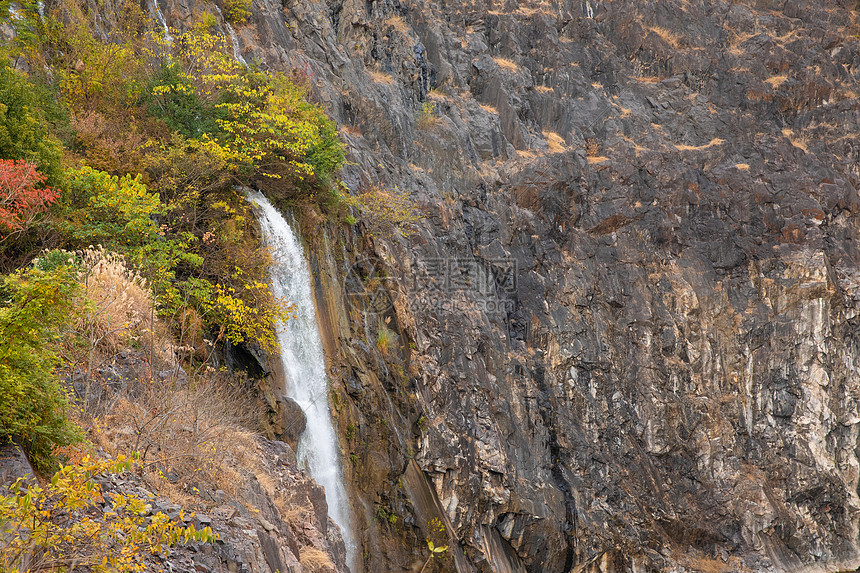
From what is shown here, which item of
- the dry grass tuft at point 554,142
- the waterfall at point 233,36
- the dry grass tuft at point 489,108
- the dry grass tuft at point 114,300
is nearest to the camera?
the dry grass tuft at point 114,300

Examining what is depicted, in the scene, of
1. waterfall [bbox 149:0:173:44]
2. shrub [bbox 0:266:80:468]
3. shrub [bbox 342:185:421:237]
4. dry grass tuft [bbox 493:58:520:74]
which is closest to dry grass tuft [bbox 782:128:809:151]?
dry grass tuft [bbox 493:58:520:74]

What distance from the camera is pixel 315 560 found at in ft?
27.0

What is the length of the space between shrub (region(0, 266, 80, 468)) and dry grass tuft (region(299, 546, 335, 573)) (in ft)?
13.4

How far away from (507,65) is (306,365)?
20659mm

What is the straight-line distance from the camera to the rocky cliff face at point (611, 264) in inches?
760

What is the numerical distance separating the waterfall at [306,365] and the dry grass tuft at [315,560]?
3.93 m

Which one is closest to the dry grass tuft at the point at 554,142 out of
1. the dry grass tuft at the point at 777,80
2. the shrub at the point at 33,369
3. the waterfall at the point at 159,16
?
the dry grass tuft at the point at 777,80

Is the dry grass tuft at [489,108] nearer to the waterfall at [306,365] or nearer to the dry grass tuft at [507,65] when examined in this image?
the dry grass tuft at [507,65]

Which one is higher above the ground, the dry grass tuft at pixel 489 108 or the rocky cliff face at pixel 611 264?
the dry grass tuft at pixel 489 108

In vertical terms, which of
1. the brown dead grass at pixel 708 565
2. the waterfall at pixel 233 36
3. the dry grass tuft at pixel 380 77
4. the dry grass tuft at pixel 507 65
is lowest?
the brown dead grass at pixel 708 565

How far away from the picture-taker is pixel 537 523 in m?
19.5

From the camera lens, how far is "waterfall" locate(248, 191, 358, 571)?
12.7 metres

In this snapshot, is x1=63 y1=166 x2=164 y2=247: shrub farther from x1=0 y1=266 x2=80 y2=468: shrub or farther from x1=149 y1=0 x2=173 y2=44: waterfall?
x1=149 y1=0 x2=173 y2=44: waterfall

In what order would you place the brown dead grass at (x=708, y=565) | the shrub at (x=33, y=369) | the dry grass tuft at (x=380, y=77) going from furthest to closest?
the dry grass tuft at (x=380, y=77) → the brown dead grass at (x=708, y=565) → the shrub at (x=33, y=369)
